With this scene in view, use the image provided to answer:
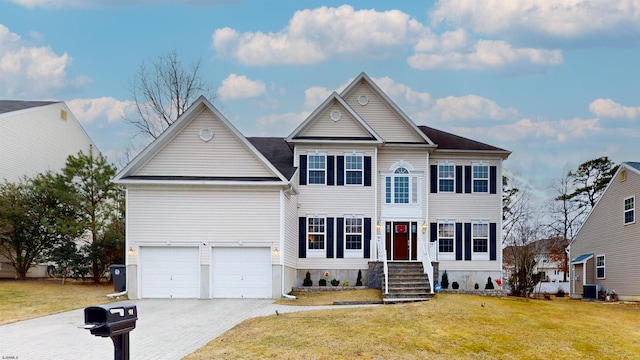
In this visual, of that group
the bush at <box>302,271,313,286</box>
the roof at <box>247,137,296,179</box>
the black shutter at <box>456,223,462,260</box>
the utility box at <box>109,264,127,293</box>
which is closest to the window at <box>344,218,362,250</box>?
the bush at <box>302,271,313,286</box>

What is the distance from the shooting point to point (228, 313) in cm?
1939

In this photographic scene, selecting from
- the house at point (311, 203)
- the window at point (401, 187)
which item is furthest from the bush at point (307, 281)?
the window at point (401, 187)

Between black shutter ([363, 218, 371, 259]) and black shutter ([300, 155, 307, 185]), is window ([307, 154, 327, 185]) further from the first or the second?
black shutter ([363, 218, 371, 259])

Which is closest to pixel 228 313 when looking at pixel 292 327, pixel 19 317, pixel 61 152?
pixel 292 327

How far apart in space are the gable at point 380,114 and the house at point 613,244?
344 inches

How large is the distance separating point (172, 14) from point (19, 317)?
14.0m

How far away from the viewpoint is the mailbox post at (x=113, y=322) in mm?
7242

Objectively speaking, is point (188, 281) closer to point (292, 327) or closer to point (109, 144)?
point (292, 327)

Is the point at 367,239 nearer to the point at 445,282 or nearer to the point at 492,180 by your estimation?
A: the point at 445,282

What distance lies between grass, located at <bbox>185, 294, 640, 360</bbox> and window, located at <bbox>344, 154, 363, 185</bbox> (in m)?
10.4

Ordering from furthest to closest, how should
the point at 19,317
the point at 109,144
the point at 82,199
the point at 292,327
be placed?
the point at 109,144
the point at 82,199
the point at 19,317
the point at 292,327

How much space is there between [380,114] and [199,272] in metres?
10.9

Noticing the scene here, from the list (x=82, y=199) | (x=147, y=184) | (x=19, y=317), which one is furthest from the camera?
(x=82, y=199)

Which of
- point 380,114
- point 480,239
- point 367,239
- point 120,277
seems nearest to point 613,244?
point 480,239
